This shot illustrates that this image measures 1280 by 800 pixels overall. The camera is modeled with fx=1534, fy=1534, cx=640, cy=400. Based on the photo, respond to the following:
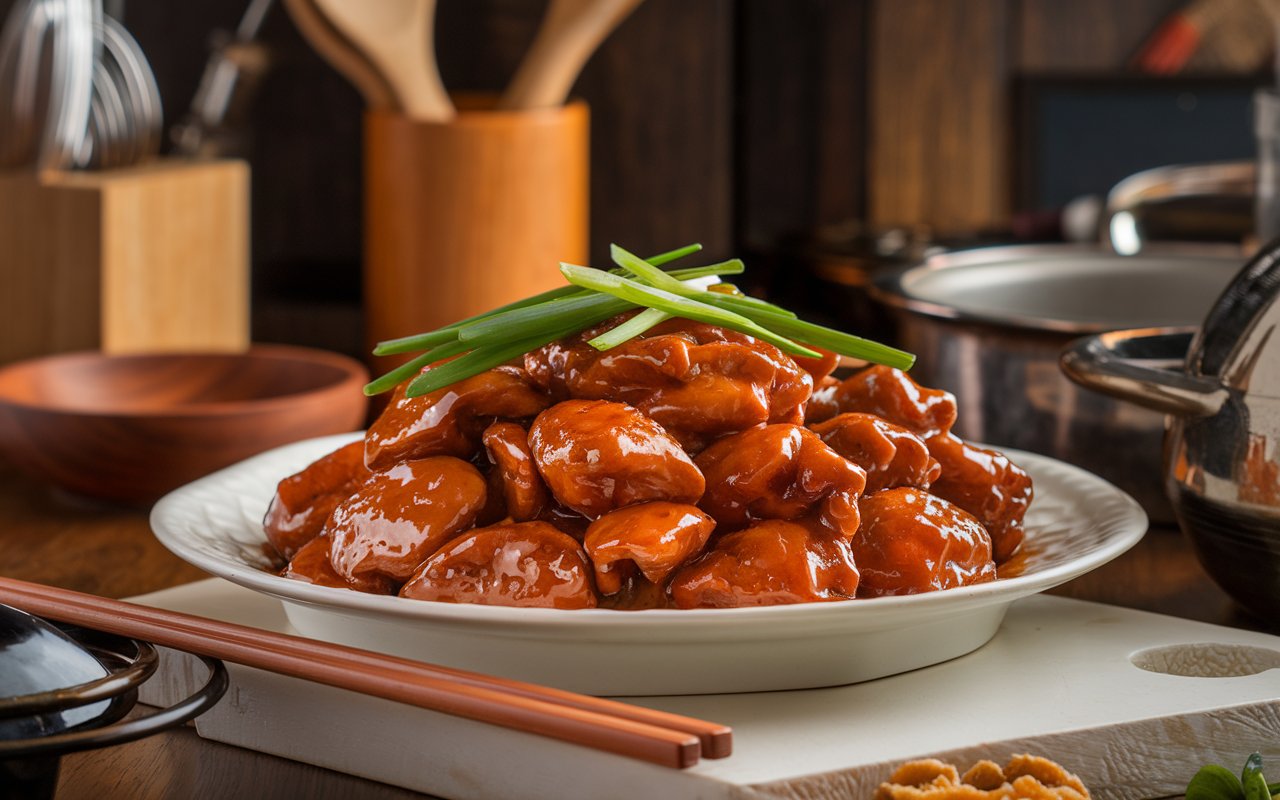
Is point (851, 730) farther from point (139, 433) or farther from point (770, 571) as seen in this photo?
point (139, 433)

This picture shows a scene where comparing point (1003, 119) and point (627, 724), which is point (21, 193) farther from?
point (1003, 119)

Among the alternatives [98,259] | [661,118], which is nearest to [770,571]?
[98,259]

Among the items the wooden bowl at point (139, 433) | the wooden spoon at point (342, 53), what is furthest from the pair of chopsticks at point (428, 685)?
the wooden spoon at point (342, 53)

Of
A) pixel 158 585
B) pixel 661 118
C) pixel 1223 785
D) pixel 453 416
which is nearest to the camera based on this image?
pixel 1223 785

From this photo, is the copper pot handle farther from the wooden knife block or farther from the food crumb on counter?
the wooden knife block

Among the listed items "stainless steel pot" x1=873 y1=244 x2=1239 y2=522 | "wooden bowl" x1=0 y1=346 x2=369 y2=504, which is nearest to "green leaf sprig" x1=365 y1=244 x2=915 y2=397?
"stainless steel pot" x1=873 y1=244 x2=1239 y2=522

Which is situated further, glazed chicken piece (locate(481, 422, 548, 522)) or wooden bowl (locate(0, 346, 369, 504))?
wooden bowl (locate(0, 346, 369, 504))

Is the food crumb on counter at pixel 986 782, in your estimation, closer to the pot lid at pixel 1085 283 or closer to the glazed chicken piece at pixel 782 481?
the glazed chicken piece at pixel 782 481
